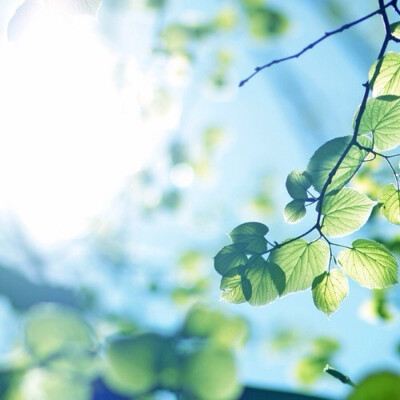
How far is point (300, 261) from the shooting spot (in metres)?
0.42

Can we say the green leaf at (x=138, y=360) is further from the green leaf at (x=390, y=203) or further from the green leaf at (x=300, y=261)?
the green leaf at (x=390, y=203)

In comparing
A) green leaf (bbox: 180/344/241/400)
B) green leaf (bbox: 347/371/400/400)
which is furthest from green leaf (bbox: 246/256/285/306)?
green leaf (bbox: 347/371/400/400)

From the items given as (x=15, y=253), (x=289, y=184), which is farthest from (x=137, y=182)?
(x=289, y=184)

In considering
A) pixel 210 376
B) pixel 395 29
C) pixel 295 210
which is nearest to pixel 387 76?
pixel 395 29

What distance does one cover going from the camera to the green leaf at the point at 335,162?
40 cm

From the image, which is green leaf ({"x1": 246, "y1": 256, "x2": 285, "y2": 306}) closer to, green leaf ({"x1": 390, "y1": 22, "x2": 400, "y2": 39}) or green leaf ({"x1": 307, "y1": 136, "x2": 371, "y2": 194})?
green leaf ({"x1": 307, "y1": 136, "x2": 371, "y2": 194})

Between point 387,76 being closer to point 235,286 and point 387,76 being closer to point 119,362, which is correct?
point 235,286

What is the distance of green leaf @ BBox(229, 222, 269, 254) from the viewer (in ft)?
1.35

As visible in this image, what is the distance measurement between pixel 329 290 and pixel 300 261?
0.13ft

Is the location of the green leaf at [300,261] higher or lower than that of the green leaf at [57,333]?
higher

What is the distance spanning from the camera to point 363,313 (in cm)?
115

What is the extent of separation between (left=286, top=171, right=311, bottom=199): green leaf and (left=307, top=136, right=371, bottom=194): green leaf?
1cm

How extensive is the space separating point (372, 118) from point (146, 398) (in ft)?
1.04

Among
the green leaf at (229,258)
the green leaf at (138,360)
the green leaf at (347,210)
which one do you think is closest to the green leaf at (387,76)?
the green leaf at (347,210)
